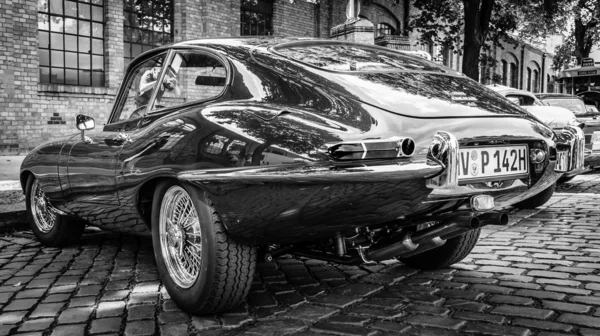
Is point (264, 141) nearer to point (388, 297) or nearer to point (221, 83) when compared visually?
point (221, 83)

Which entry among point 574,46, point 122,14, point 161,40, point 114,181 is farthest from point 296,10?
point 574,46

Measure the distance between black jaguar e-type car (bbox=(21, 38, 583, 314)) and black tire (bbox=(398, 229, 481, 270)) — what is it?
70 centimetres

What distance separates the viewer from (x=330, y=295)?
328 cm

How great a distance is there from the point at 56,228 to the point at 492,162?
11.1ft

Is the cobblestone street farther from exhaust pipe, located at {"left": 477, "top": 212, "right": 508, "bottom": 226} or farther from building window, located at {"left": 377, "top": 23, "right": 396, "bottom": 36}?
building window, located at {"left": 377, "top": 23, "right": 396, "bottom": 36}

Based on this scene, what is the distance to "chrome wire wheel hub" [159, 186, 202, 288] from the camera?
9.78 ft

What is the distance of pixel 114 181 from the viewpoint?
352 cm

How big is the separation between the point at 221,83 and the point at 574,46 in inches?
1261

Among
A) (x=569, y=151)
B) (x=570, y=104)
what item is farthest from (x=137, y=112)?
(x=570, y=104)

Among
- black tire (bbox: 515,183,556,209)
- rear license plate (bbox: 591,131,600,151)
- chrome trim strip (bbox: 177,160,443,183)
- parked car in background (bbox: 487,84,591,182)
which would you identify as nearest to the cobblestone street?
chrome trim strip (bbox: 177,160,443,183)

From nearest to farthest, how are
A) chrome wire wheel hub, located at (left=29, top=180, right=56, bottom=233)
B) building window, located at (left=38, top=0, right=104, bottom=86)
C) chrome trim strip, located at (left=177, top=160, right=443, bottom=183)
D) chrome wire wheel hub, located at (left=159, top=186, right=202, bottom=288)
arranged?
chrome trim strip, located at (left=177, top=160, right=443, bottom=183) → chrome wire wheel hub, located at (left=159, top=186, right=202, bottom=288) → chrome wire wheel hub, located at (left=29, top=180, right=56, bottom=233) → building window, located at (left=38, top=0, right=104, bottom=86)

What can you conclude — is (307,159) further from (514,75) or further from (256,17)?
(514,75)

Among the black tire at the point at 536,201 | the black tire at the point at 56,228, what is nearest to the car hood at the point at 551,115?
the black tire at the point at 536,201

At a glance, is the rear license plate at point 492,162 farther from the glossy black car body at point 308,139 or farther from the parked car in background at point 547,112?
the parked car in background at point 547,112
